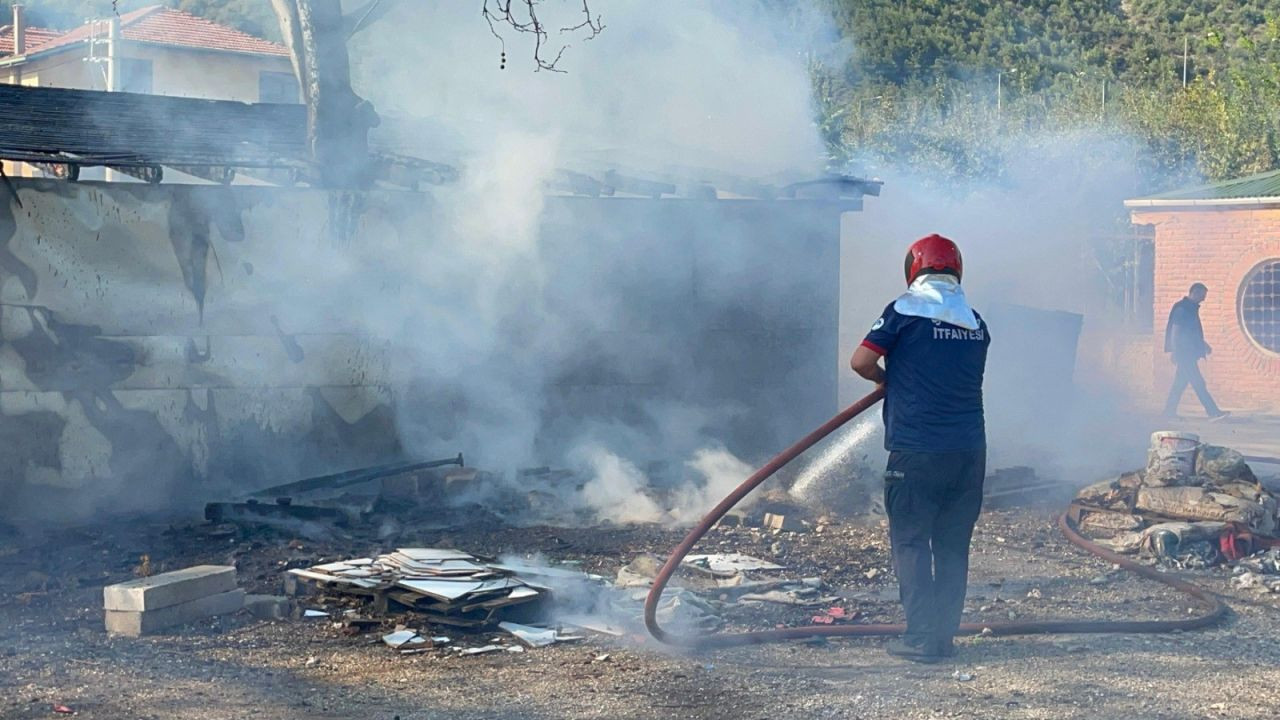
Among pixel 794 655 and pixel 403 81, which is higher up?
pixel 403 81

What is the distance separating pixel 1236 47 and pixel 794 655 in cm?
3904

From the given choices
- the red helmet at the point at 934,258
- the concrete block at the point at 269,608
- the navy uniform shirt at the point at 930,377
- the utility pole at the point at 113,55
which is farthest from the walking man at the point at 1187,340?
the utility pole at the point at 113,55

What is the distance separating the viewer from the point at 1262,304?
18438 millimetres

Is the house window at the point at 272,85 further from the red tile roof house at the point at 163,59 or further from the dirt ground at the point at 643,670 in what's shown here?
the dirt ground at the point at 643,670

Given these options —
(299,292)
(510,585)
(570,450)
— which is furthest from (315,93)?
Answer: (510,585)

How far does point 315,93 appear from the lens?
11.3 metres

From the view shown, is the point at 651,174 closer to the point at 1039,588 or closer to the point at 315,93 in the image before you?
the point at 315,93

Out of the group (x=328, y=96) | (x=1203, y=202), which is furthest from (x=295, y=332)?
(x=1203, y=202)

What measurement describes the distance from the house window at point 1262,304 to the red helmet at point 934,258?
14587mm

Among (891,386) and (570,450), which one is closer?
(891,386)

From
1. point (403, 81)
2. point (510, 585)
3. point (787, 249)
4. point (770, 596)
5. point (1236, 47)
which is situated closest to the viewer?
point (510, 585)

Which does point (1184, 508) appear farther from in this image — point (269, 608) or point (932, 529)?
point (269, 608)

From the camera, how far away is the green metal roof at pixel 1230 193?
59.3ft

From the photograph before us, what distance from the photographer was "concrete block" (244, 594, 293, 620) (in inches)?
249
